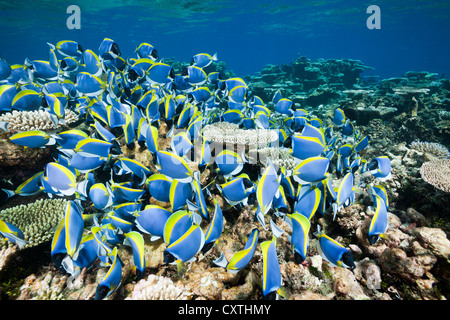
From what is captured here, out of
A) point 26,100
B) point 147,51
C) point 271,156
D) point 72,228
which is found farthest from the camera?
point 147,51

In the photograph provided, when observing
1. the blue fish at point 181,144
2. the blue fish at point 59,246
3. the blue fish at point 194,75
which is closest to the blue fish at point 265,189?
the blue fish at point 181,144

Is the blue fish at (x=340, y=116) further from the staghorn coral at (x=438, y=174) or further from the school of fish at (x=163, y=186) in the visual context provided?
the staghorn coral at (x=438, y=174)

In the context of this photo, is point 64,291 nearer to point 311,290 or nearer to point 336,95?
point 311,290

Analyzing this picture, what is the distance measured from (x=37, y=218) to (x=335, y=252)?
152 inches

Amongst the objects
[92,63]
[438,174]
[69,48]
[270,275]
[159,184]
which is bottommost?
[438,174]

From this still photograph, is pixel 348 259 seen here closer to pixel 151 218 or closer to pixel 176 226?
pixel 176 226

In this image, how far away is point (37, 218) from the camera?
117 inches

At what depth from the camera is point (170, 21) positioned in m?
36.8

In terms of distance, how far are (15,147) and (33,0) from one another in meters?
31.8

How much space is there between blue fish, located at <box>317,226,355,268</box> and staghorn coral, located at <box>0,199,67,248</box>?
11.0ft

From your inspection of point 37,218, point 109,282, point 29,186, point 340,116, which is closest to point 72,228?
point 109,282

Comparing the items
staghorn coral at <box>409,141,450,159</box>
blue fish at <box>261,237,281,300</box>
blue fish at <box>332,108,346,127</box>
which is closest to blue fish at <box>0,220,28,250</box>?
blue fish at <box>261,237,281,300</box>

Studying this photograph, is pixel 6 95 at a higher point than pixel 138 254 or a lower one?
higher
